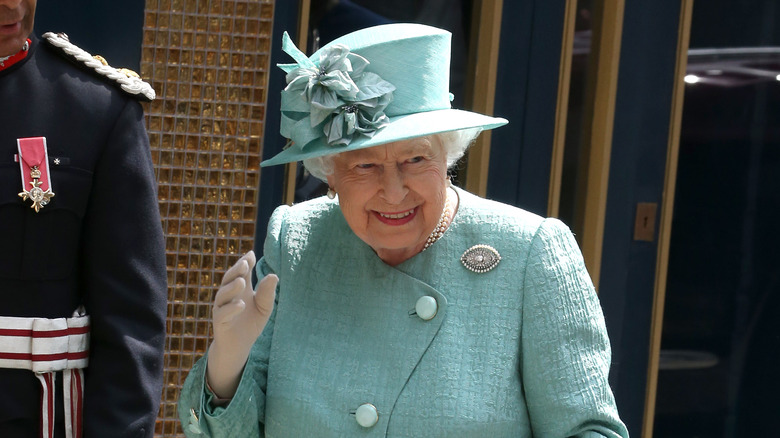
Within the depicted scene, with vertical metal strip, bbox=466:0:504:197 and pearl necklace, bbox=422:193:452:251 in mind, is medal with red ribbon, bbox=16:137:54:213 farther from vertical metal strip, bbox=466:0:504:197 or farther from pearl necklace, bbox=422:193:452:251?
vertical metal strip, bbox=466:0:504:197

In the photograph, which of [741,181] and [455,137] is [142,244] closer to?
[455,137]

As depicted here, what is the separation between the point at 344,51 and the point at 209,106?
142 cm

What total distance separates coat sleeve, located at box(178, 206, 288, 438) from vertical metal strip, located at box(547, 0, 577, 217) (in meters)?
1.79

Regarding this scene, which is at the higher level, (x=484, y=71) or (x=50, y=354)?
(x=484, y=71)

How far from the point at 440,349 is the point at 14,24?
100cm

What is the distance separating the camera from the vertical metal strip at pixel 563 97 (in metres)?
3.98

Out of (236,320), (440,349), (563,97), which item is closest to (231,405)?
(236,320)

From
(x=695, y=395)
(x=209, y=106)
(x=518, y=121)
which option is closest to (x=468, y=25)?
(x=518, y=121)

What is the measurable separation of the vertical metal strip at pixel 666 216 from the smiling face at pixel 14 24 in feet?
7.74

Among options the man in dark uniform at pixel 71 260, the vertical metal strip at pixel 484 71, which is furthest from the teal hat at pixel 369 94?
the vertical metal strip at pixel 484 71

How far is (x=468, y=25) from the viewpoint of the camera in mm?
3971

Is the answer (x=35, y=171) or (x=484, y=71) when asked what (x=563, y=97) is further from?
(x=35, y=171)

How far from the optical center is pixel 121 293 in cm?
232

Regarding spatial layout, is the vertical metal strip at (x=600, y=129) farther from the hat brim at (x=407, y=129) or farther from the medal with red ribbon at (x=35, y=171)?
the medal with red ribbon at (x=35, y=171)
